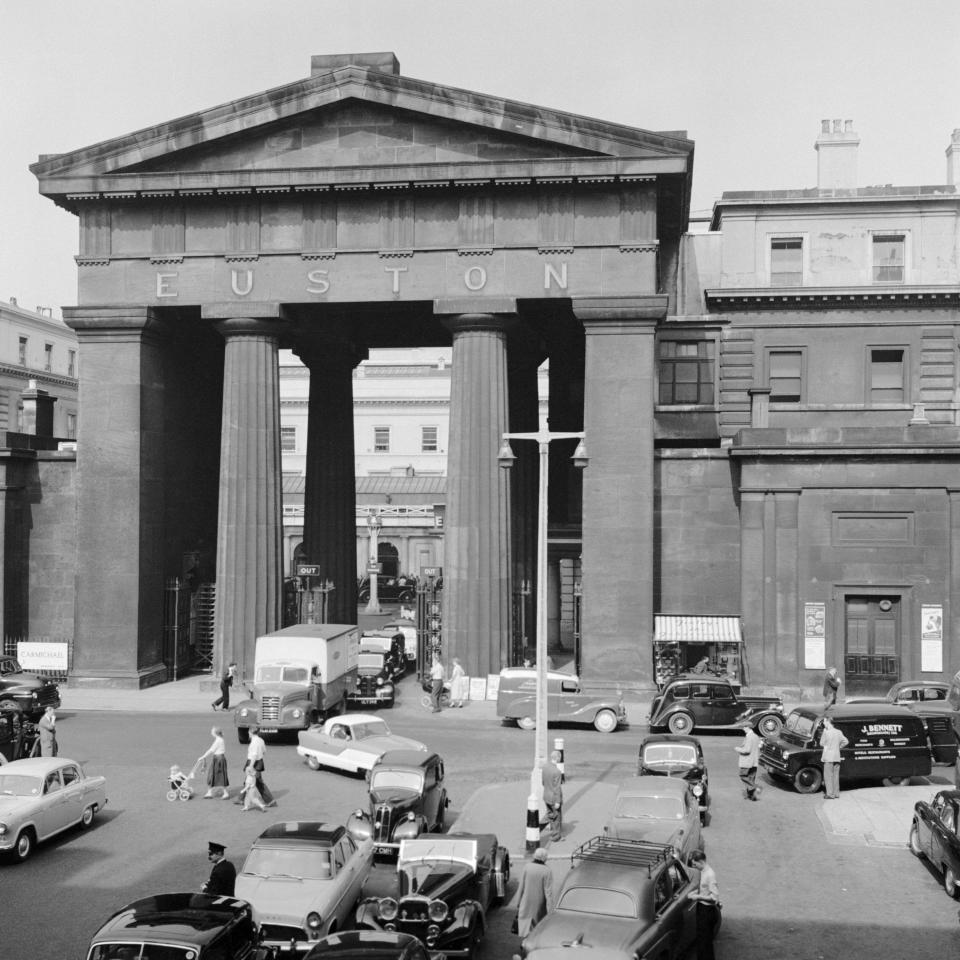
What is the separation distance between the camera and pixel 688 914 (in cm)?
1552

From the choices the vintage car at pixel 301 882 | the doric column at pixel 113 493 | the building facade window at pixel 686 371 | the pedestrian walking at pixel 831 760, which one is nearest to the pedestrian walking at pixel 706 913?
the vintage car at pixel 301 882

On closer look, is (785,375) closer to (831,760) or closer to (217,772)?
(831,760)

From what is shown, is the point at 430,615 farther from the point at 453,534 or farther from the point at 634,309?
the point at 634,309

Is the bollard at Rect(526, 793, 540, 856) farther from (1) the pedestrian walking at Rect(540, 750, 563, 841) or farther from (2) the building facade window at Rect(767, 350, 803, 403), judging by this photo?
(2) the building facade window at Rect(767, 350, 803, 403)

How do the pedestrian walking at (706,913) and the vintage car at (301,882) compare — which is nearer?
the vintage car at (301,882)

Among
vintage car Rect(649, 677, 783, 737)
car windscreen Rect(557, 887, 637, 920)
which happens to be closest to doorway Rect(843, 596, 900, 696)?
vintage car Rect(649, 677, 783, 737)

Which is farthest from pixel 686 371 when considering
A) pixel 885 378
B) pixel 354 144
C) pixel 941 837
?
pixel 941 837

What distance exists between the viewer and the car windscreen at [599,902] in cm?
1445

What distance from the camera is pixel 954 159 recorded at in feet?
162

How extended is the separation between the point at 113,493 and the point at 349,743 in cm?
1781

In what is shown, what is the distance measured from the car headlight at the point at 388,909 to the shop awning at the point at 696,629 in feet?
80.6

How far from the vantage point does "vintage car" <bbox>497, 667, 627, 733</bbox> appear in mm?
33594

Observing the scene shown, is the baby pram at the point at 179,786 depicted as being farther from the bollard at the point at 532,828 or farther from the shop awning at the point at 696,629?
the shop awning at the point at 696,629

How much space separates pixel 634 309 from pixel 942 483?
11.6m
